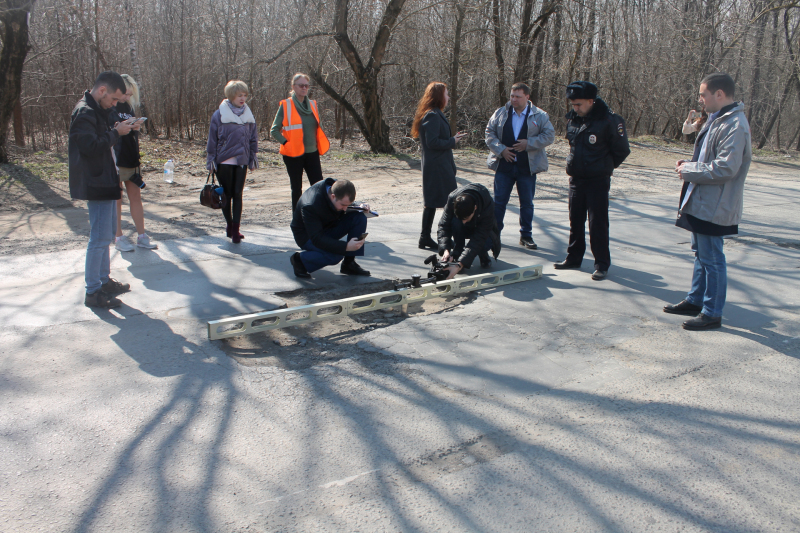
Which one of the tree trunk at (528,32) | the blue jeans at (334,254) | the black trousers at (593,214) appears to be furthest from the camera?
the tree trunk at (528,32)

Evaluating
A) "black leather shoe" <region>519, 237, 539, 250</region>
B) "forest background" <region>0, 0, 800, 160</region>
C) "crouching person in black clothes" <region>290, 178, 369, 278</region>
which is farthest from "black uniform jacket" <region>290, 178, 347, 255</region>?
"forest background" <region>0, 0, 800, 160</region>

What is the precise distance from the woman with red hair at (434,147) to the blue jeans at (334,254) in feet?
3.76

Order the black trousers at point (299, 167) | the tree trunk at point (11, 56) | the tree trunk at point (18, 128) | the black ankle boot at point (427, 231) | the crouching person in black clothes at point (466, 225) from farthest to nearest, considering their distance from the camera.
Answer: the tree trunk at point (18, 128) < the tree trunk at point (11, 56) < the black trousers at point (299, 167) < the black ankle boot at point (427, 231) < the crouching person in black clothes at point (466, 225)

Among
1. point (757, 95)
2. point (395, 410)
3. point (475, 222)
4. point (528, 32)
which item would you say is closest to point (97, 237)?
point (395, 410)

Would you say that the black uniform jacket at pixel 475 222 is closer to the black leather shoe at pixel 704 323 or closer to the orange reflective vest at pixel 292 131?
the black leather shoe at pixel 704 323

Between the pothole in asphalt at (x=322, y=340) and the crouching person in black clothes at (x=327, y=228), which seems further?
the crouching person in black clothes at (x=327, y=228)

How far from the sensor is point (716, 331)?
452 centimetres

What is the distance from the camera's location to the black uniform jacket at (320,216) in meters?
5.28

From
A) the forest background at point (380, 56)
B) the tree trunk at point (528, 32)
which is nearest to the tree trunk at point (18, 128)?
the forest background at point (380, 56)

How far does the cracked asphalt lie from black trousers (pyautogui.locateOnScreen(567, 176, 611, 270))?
1.19 ft

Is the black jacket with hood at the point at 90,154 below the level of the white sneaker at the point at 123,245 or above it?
above

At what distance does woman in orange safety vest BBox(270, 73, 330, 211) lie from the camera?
6988mm

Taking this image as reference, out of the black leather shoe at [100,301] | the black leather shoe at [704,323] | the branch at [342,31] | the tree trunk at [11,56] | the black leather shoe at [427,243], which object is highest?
the branch at [342,31]

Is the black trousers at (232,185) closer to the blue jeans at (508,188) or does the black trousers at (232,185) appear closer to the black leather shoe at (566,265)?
the blue jeans at (508,188)
